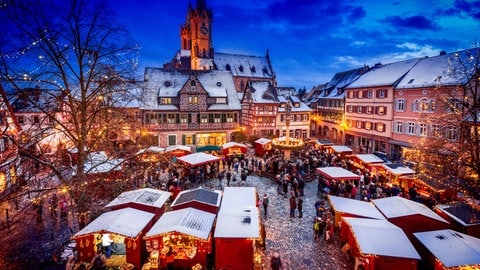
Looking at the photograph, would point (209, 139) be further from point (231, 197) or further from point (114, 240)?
point (114, 240)

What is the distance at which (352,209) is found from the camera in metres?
14.3

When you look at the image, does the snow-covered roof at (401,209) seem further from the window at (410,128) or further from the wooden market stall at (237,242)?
the window at (410,128)

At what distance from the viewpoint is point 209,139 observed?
129ft

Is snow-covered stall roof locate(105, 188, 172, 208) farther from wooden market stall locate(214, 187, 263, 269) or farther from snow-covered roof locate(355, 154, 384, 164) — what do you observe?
snow-covered roof locate(355, 154, 384, 164)

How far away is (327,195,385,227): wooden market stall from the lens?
13.9 meters

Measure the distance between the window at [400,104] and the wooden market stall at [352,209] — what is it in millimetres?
20987

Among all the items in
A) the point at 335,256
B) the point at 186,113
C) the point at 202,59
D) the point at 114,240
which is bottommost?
the point at 335,256

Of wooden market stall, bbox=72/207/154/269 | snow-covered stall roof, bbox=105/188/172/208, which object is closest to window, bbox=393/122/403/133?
snow-covered stall roof, bbox=105/188/172/208

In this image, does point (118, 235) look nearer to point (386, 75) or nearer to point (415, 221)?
point (415, 221)

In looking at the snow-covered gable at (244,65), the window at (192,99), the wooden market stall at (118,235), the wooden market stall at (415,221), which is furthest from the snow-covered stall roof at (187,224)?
the snow-covered gable at (244,65)

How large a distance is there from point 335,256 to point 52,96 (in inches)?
546

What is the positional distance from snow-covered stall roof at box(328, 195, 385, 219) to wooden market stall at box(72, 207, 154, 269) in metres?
9.59

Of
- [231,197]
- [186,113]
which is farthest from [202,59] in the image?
[231,197]

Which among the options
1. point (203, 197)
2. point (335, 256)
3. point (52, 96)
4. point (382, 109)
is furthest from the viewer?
point (382, 109)
